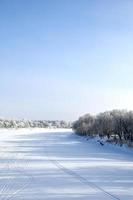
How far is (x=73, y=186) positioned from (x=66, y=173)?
4.54 metres

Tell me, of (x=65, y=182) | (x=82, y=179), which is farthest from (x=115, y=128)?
(x=65, y=182)

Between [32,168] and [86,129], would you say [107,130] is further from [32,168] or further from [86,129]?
[32,168]

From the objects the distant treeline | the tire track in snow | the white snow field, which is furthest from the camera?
the distant treeline

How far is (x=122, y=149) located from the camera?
4275 cm

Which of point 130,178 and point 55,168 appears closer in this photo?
point 130,178

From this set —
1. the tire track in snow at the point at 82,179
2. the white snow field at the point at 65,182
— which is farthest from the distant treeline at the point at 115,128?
the white snow field at the point at 65,182

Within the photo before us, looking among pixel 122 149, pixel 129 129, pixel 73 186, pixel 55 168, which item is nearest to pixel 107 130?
pixel 129 129

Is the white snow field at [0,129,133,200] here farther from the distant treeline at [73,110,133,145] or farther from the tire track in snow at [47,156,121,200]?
the distant treeline at [73,110,133,145]

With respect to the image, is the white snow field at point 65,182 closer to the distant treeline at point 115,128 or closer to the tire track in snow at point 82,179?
the tire track in snow at point 82,179

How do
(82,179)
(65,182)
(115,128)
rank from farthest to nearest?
(115,128)
(82,179)
(65,182)

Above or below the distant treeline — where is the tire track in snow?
below

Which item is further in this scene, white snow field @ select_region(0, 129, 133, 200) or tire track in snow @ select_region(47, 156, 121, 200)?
tire track in snow @ select_region(47, 156, 121, 200)

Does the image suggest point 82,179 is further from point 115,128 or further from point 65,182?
point 115,128

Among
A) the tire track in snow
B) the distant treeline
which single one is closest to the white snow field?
the tire track in snow
